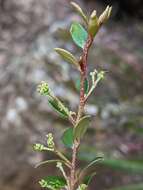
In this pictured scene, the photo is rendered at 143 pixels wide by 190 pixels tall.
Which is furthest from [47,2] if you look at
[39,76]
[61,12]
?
[39,76]


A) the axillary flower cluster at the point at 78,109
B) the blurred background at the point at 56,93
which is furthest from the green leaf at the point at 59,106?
the blurred background at the point at 56,93

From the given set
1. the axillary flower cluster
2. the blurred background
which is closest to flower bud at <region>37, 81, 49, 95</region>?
the axillary flower cluster

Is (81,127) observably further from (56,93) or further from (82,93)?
(56,93)

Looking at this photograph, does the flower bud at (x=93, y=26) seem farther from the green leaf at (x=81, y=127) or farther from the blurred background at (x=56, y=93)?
the blurred background at (x=56, y=93)

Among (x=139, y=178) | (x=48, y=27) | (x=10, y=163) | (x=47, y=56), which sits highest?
(x=48, y=27)

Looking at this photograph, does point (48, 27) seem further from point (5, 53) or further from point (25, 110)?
point (25, 110)

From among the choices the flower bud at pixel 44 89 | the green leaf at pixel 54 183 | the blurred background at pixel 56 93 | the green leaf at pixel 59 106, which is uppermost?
the blurred background at pixel 56 93

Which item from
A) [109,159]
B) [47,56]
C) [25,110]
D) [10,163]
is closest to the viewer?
[109,159]
